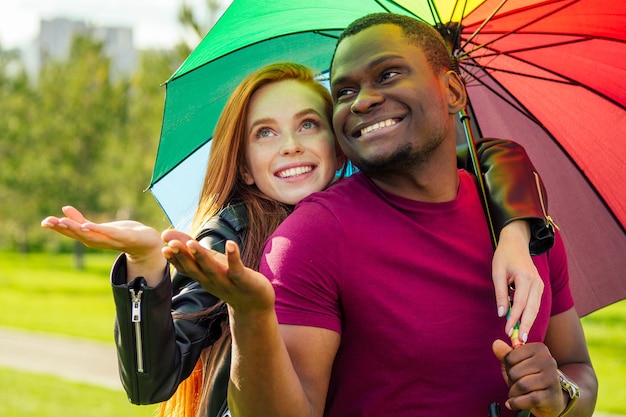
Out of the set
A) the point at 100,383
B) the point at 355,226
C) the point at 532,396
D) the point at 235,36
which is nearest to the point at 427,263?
the point at 355,226

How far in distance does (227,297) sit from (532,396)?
816 mm

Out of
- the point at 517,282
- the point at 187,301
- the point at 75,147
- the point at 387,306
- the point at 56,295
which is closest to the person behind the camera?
the point at 387,306

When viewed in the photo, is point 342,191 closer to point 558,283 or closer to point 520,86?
point 558,283

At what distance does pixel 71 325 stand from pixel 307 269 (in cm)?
1598

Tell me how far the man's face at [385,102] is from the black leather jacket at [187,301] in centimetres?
37

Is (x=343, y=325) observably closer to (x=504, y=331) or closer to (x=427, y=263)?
(x=427, y=263)

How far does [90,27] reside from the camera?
1427 inches

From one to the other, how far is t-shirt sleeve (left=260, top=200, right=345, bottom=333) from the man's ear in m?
0.60

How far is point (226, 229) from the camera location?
2750 millimetres

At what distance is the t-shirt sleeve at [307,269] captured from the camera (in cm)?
207

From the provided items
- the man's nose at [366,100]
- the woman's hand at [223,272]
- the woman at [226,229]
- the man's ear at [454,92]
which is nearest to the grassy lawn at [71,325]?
the woman at [226,229]

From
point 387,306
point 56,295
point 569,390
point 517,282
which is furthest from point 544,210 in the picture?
point 56,295

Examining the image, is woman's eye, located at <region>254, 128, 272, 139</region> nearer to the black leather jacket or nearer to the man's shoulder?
the black leather jacket

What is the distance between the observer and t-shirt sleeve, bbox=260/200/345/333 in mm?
2070
